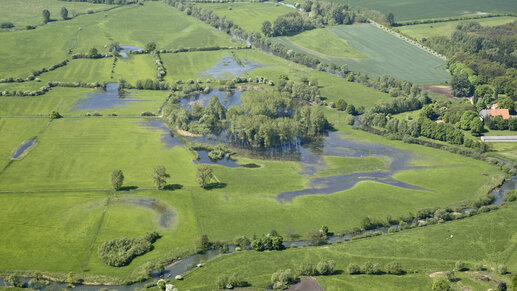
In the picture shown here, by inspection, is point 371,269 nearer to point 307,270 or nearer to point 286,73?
point 307,270

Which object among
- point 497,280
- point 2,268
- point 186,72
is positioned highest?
point 186,72

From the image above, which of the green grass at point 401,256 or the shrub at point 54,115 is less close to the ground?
the shrub at point 54,115

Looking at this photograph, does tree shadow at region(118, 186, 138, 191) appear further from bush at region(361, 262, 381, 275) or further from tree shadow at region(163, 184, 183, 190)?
bush at region(361, 262, 381, 275)

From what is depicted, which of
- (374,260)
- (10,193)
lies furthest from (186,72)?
(374,260)

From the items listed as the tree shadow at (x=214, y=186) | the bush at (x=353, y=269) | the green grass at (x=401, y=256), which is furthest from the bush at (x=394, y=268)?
the tree shadow at (x=214, y=186)

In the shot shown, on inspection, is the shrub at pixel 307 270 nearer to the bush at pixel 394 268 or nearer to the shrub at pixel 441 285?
the bush at pixel 394 268

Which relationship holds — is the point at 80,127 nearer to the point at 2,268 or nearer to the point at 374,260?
the point at 2,268

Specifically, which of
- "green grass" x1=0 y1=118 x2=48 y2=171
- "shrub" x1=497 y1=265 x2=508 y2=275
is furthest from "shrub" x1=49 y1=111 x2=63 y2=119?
"shrub" x1=497 y1=265 x2=508 y2=275

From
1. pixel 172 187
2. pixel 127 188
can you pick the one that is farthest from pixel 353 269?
pixel 127 188
